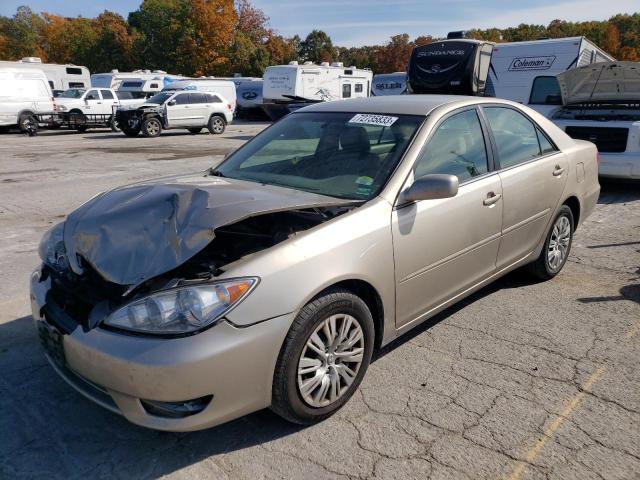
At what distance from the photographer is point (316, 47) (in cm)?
8212

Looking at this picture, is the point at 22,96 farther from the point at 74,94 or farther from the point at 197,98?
the point at 197,98

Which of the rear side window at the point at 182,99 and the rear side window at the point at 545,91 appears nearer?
the rear side window at the point at 545,91

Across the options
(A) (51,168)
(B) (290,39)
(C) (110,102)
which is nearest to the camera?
(A) (51,168)

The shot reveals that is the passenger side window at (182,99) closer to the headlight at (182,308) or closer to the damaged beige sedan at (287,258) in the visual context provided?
the damaged beige sedan at (287,258)

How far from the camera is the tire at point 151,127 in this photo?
2027 cm

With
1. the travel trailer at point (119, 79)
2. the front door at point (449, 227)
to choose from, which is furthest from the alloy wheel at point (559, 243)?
the travel trailer at point (119, 79)

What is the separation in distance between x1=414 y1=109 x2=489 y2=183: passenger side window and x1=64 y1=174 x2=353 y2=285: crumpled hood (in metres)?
0.71

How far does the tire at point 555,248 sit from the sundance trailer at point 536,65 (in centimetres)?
710

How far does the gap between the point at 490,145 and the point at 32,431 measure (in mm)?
3330

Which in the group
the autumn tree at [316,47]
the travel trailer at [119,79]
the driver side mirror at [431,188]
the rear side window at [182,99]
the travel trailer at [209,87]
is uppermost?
the autumn tree at [316,47]

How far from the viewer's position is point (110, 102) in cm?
2328

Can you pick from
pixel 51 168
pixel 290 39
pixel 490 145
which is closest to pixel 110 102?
pixel 51 168

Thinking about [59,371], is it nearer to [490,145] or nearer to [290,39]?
[490,145]

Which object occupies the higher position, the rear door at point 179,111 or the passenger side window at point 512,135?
the passenger side window at point 512,135
